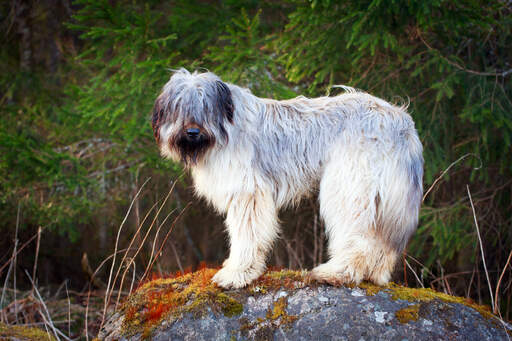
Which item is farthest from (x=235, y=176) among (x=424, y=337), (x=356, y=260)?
(x=424, y=337)

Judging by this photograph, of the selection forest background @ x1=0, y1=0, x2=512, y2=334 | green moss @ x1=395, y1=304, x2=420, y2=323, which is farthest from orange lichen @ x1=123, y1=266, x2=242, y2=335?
green moss @ x1=395, y1=304, x2=420, y2=323

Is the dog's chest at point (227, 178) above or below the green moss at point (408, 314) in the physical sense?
above

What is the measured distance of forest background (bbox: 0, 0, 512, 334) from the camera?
6.17m

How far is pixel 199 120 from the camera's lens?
13.1 ft

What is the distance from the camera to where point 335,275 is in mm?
3861

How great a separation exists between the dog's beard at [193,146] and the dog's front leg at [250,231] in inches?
20.2

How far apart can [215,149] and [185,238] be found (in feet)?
23.9

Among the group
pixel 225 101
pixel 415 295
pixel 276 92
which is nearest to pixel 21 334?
pixel 225 101

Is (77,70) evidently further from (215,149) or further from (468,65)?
(468,65)

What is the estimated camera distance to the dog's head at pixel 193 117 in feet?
13.1

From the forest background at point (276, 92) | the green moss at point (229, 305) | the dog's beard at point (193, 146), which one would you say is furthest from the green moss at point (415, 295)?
the dog's beard at point (193, 146)

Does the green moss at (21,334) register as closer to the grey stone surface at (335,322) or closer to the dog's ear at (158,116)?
the grey stone surface at (335,322)

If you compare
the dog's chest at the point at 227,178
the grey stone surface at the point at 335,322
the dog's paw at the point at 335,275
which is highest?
the dog's chest at the point at 227,178

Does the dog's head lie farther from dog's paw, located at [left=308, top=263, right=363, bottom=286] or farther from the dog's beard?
dog's paw, located at [left=308, top=263, right=363, bottom=286]
